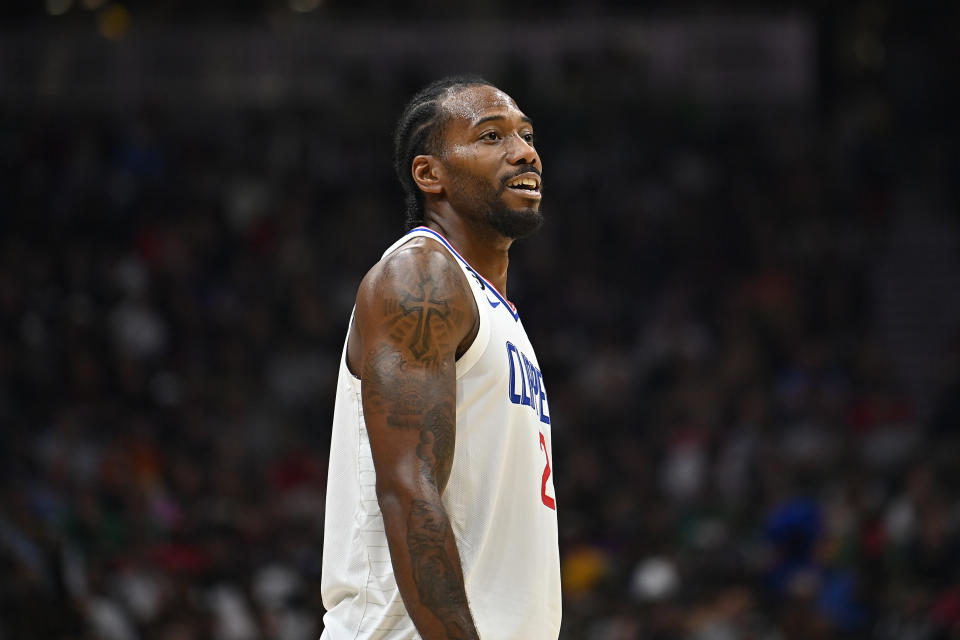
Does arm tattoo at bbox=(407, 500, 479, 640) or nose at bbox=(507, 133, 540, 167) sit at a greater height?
nose at bbox=(507, 133, 540, 167)

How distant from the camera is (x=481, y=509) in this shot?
3.18 m

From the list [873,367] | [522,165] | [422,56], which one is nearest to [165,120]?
[422,56]

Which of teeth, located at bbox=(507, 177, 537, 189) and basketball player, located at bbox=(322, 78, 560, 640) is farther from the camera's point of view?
teeth, located at bbox=(507, 177, 537, 189)

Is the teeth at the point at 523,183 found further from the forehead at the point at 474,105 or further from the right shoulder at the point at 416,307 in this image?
the right shoulder at the point at 416,307

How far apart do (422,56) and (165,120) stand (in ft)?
10.1

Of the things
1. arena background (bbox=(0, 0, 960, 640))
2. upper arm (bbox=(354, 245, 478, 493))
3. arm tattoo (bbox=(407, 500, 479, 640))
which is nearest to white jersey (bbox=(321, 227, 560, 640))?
upper arm (bbox=(354, 245, 478, 493))

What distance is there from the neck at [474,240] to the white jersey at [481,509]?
0.18m

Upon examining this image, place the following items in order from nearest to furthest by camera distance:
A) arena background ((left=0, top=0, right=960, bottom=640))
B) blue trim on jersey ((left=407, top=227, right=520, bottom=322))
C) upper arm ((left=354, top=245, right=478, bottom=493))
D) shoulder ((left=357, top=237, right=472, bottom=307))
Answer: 1. upper arm ((left=354, top=245, right=478, bottom=493))
2. shoulder ((left=357, top=237, right=472, bottom=307))
3. blue trim on jersey ((left=407, top=227, right=520, bottom=322))
4. arena background ((left=0, top=0, right=960, bottom=640))

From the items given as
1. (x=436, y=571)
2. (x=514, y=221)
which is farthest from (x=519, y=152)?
(x=436, y=571)

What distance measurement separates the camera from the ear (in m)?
3.49

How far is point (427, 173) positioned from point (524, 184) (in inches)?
10.5

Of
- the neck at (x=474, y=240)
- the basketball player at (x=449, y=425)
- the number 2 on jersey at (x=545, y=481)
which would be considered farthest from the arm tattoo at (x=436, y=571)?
the neck at (x=474, y=240)

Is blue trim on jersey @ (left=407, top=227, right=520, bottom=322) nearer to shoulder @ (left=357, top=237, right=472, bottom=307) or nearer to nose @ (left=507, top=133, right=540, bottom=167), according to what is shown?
shoulder @ (left=357, top=237, right=472, bottom=307)

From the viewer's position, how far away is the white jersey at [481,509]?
3.12 metres
